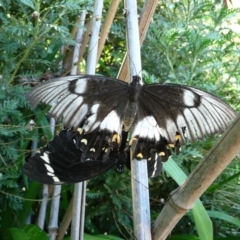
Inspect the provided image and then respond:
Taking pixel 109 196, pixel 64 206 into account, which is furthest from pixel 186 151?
pixel 64 206

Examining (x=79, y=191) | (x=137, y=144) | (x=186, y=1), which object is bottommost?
(x=79, y=191)

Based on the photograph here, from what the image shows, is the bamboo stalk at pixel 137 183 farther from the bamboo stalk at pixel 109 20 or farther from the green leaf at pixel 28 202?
the green leaf at pixel 28 202

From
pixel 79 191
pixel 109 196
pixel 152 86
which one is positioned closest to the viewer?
pixel 152 86

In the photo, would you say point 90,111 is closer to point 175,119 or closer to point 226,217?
point 175,119

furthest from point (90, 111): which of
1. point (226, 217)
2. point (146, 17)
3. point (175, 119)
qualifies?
point (226, 217)

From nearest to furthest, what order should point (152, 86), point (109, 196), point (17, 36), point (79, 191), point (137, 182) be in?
point (137, 182) → point (152, 86) → point (79, 191) → point (17, 36) → point (109, 196)

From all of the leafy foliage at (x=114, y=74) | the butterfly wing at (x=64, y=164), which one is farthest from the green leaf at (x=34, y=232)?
the butterfly wing at (x=64, y=164)

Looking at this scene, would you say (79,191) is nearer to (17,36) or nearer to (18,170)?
(18,170)
